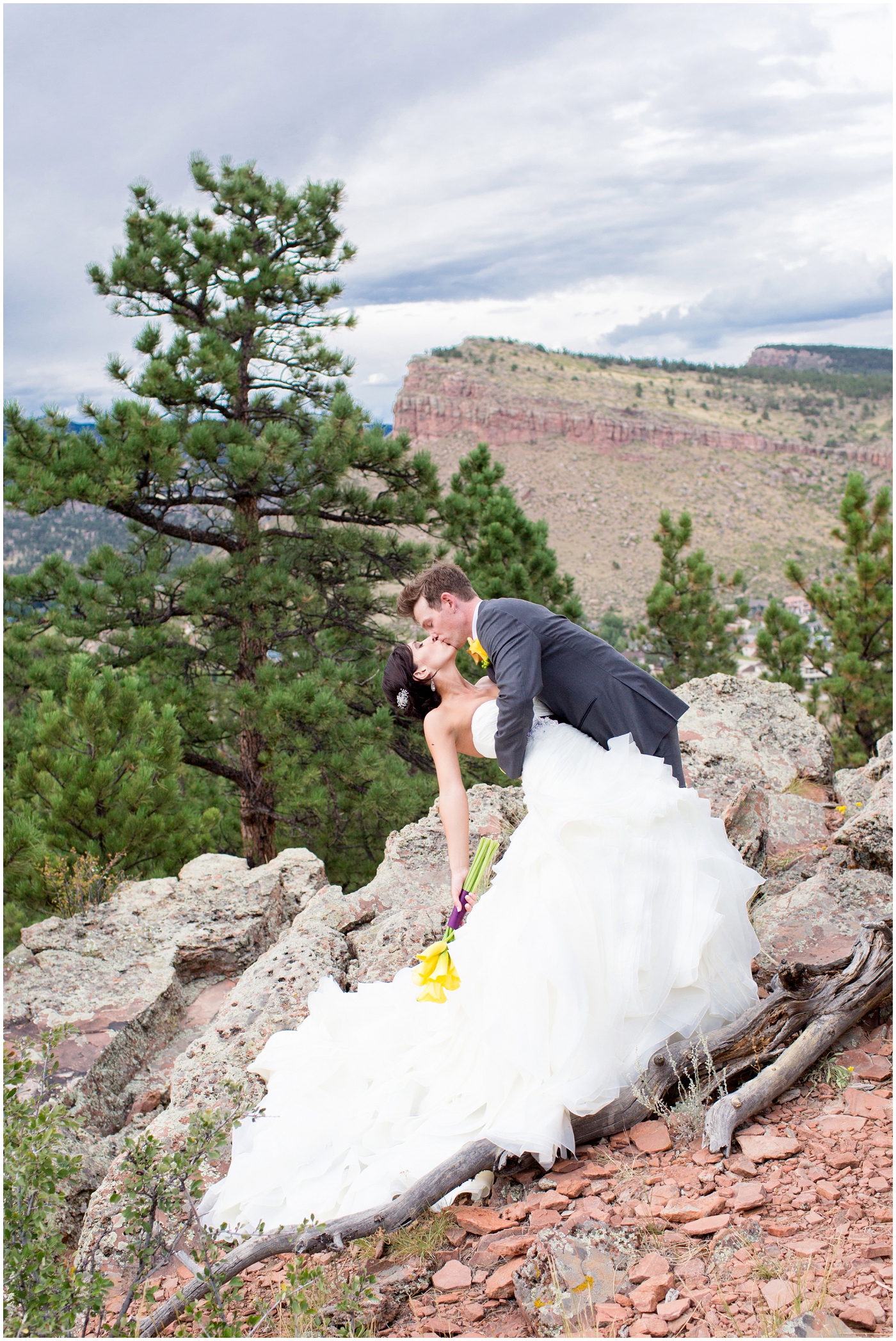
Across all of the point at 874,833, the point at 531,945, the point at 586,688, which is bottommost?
the point at 874,833

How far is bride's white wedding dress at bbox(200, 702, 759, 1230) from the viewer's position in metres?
3.07

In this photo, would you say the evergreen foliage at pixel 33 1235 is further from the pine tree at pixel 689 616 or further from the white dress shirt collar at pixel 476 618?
the pine tree at pixel 689 616

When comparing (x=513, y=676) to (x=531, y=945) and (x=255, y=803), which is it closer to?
(x=531, y=945)

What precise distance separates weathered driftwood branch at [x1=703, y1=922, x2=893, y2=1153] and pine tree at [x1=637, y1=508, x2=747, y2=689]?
11.6 metres

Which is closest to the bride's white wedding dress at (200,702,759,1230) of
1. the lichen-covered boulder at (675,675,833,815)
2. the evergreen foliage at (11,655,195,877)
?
the lichen-covered boulder at (675,675,833,815)

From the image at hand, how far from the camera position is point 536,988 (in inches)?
122

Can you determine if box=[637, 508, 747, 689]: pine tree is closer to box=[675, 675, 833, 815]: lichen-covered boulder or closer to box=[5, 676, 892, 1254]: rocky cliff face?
box=[675, 675, 833, 815]: lichen-covered boulder

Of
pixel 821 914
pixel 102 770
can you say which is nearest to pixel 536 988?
pixel 821 914

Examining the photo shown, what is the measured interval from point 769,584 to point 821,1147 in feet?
155

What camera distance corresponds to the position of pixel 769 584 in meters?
47.1

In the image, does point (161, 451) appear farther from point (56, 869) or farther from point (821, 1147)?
point (821, 1147)

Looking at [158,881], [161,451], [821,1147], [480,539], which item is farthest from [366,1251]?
[480,539]

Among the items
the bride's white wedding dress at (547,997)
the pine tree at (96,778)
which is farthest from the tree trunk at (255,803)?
the bride's white wedding dress at (547,997)

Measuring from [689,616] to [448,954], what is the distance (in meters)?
12.7
